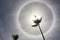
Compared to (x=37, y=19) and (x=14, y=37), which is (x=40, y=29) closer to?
(x=37, y=19)

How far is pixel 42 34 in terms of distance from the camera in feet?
102

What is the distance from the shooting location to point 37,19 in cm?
2919

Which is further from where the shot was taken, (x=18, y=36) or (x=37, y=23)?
(x=18, y=36)

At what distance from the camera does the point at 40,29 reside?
103ft

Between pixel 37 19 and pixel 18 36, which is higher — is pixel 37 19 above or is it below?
above

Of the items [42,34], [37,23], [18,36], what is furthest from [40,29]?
[18,36]

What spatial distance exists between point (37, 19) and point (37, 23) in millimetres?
908

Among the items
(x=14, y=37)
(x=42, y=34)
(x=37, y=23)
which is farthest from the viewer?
(x=14, y=37)

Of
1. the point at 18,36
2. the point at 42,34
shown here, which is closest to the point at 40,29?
the point at 42,34

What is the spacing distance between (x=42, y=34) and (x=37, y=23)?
11.6 feet

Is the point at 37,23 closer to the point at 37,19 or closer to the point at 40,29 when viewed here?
the point at 37,19

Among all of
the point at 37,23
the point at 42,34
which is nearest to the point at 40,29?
the point at 42,34

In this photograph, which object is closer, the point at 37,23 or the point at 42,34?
the point at 37,23

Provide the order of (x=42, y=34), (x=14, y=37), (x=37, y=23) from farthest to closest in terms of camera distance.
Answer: (x=14, y=37)
(x=42, y=34)
(x=37, y=23)
